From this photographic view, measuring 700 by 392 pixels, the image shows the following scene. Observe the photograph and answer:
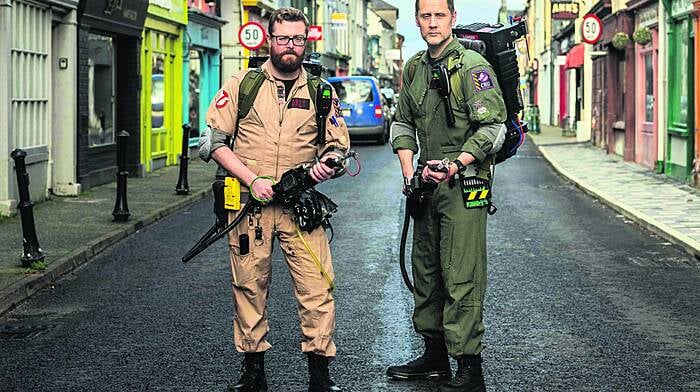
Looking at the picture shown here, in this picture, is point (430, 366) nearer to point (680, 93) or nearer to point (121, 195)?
point (121, 195)

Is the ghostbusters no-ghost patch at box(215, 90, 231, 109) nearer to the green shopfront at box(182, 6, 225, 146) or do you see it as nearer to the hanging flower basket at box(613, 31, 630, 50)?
the green shopfront at box(182, 6, 225, 146)

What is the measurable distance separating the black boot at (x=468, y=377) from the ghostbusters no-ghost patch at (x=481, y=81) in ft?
4.44

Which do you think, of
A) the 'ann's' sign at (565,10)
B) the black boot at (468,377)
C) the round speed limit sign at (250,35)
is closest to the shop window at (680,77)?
the round speed limit sign at (250,35)

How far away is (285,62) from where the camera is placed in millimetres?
5855

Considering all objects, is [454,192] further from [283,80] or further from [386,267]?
[386,267]

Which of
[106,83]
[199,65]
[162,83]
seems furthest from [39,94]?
[199,65]

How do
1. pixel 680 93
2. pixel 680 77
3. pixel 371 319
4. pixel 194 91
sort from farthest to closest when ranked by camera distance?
pixel 194 91
pixel 680 93
pixel 680 77
pixel 371 319

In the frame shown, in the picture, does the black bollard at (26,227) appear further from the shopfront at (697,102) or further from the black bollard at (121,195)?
the shopfront at (697,102)

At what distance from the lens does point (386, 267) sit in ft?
35.8

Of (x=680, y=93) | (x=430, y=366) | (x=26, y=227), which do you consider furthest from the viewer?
(x=680, y=93)

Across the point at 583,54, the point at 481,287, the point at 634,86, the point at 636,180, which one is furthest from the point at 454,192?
the point at 583,54

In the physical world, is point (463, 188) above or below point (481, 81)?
below

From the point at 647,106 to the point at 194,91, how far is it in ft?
35.8

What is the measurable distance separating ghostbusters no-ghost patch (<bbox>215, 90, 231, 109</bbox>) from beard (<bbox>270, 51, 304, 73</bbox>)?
30 cm
